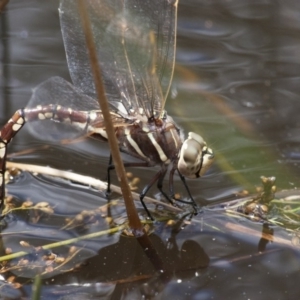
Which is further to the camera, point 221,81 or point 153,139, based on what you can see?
point 221,81

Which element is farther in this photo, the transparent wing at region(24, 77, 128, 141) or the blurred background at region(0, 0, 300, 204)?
the blurred background at region(0, 0, 300, 204)

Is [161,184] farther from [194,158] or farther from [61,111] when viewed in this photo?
[61,111]

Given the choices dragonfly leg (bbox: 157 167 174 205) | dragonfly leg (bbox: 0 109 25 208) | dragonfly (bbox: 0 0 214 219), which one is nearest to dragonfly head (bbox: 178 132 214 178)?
dragonfly (bbox: 0 0 214 219)

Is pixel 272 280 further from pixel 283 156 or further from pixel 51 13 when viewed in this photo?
pixel 51 13

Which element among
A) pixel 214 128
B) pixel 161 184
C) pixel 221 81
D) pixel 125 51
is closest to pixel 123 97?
pixel 125 51

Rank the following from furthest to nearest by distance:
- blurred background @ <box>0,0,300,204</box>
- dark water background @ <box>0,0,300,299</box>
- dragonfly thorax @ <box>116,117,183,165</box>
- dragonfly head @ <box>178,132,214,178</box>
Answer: blurred background @ <box>0,0,300,204</box> → dragonfly thorax @ <box>116,117,183,165</box> → dragonfly head @ <box>178,132,214,178</box> → dark water background @ <box>0,0,300,299</box>

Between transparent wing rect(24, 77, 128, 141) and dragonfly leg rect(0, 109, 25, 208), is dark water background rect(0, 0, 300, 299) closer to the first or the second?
dragonfly leg rect(0, 109, 25, 208)
